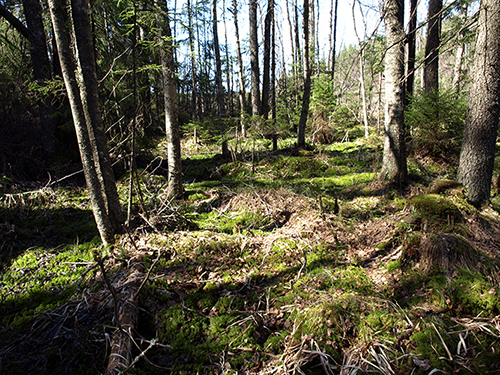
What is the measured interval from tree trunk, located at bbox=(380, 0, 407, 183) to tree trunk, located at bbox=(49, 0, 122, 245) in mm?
5480

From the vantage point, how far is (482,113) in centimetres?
462

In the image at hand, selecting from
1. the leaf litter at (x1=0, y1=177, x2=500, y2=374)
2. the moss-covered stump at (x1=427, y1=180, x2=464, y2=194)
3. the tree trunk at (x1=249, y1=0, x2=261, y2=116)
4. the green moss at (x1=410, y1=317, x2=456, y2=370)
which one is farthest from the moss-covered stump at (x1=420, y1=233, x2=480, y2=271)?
the tree trunk at (x1=249, y1=0, x2=261, y2=116)

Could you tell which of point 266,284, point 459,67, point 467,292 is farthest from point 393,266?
point 459,67

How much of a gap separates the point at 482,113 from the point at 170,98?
609cm

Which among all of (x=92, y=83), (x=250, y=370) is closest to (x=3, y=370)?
(x=250, y=370)

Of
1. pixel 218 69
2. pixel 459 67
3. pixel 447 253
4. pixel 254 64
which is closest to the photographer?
pixel 447 253

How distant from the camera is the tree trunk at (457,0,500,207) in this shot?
4363 millimetres

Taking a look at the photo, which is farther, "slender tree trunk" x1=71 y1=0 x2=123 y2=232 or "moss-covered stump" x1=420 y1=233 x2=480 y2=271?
"slender tree trunk" x1=71 y1=0 x2=123 y2=232

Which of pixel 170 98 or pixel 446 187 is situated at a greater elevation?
pixel 170 98

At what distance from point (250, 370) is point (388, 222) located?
328cm

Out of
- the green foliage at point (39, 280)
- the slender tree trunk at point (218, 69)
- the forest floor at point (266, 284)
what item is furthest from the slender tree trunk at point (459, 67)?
the slender tree trunk at point (218, 69)

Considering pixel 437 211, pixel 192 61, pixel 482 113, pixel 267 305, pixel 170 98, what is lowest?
pixel 267 305

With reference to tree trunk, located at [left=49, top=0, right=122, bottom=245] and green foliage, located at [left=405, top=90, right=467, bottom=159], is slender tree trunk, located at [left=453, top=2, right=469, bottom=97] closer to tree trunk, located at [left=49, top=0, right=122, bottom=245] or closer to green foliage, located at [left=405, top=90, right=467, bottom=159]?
green foliage, located at [left=405, top=90, right=467, bottom=159]

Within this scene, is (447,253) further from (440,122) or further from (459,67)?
(459,67)
